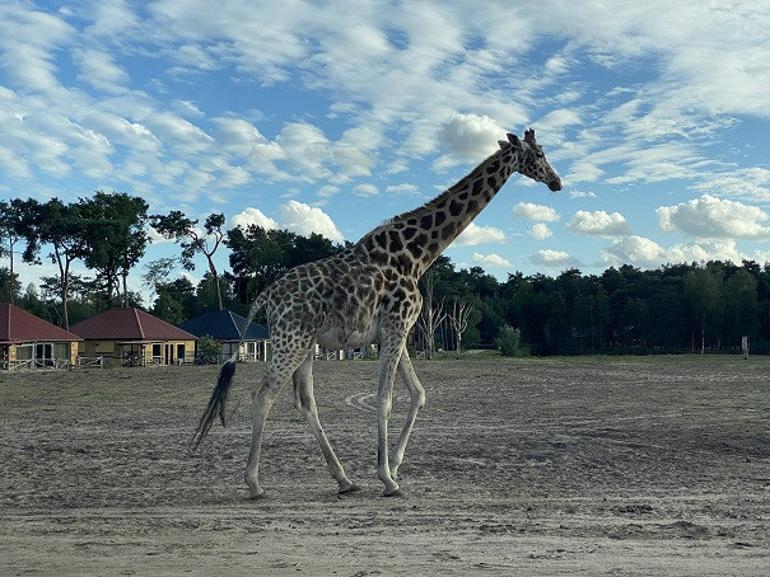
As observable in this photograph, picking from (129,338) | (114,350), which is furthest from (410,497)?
(114,350)

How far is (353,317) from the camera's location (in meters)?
9.57

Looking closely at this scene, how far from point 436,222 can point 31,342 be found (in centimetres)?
4806

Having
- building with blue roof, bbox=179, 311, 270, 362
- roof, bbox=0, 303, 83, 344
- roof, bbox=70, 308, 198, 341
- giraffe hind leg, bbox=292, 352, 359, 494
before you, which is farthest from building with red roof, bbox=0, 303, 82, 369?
giraffe hind leg, bbox=292, 352, 359, 494

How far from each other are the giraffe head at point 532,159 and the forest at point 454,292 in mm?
50290

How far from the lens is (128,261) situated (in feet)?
243

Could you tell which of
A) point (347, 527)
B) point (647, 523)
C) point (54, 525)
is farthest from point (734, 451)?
point (54, 525)

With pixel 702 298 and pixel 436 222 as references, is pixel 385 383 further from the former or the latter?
pixel 702 298

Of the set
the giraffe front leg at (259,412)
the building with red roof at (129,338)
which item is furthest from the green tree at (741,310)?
the giraffe front leg at (259,412)

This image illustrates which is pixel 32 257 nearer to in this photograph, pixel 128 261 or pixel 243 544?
pixel 128 261

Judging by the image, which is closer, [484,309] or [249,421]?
[249,421]

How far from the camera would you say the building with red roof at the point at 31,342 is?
5069 cm

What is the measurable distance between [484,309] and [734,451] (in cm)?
8844

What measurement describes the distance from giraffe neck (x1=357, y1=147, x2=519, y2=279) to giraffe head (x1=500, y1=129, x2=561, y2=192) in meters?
0.08

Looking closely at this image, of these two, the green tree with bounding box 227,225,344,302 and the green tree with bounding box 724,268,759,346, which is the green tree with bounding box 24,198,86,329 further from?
the green tree with bounding box 724,268,759,346
